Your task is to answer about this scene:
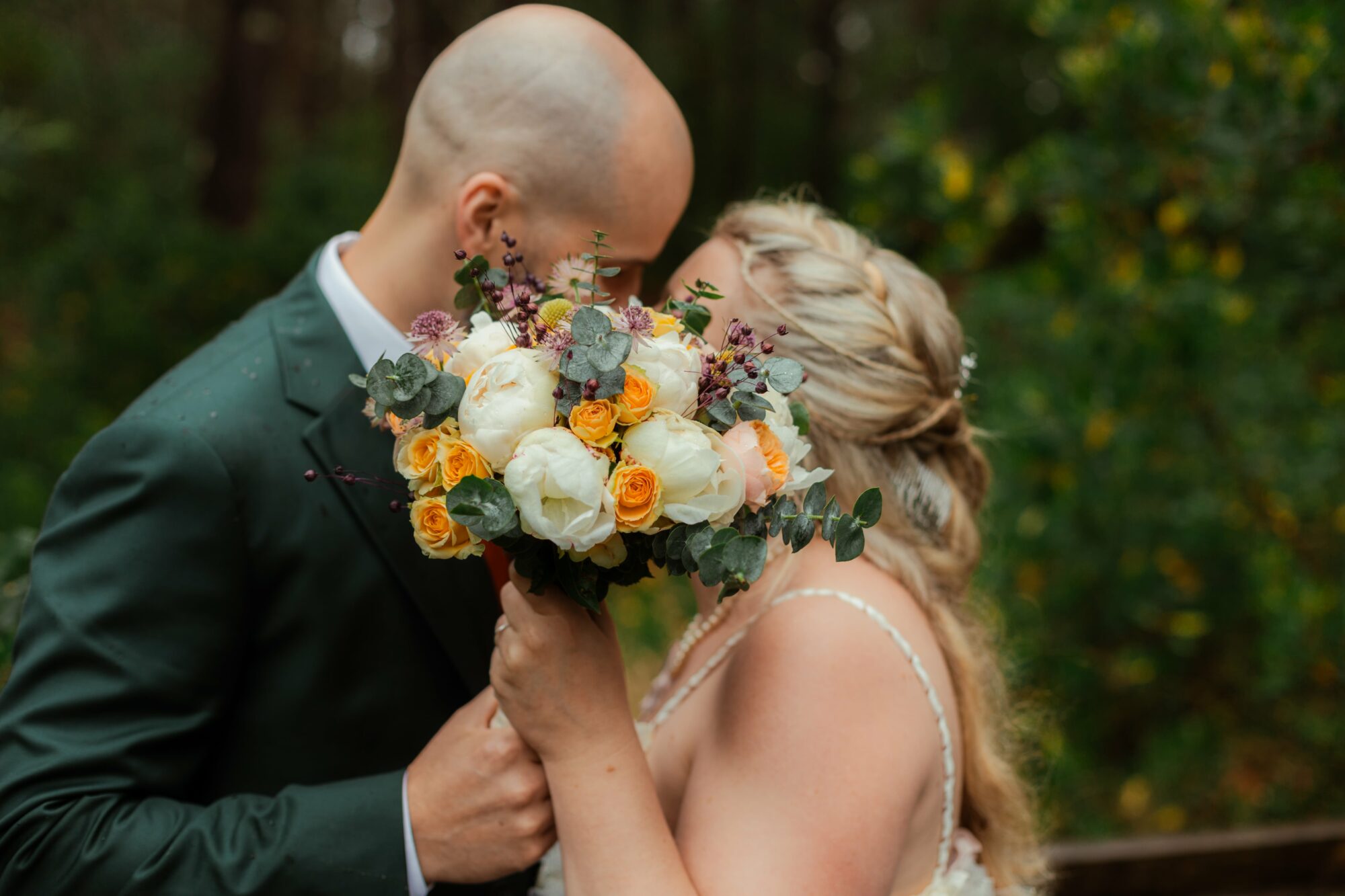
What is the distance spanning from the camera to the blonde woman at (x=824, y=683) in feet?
5.28

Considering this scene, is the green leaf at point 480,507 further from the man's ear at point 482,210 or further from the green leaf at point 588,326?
the man's ear at point 482,210

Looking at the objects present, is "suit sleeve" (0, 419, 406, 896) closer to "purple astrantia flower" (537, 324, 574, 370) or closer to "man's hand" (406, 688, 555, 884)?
"man's hand" (406, 688, 555, 884)

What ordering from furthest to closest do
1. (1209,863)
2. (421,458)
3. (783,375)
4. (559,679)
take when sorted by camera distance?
1. (1209,863)
2. (559,679)
3. (783,375)
4. (421,458)

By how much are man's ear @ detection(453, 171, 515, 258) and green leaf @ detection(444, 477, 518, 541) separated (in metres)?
0.85

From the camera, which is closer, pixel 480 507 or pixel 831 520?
pixel 480 507

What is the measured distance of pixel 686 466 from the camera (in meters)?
1.29

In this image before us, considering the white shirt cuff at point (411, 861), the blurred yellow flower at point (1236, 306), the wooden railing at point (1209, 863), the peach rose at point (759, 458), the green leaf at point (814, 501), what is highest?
the peach rose at point (759, 458)

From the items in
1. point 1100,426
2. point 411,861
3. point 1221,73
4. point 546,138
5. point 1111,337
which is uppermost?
point 546,138

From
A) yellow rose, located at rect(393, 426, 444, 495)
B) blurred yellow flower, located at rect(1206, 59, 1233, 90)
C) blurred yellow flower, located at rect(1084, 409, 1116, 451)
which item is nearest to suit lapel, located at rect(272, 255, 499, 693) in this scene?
yellow rose, located at rect(393, 426, 444, 495)

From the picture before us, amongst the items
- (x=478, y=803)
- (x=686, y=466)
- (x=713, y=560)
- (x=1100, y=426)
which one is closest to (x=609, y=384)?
(x=686, y=466)

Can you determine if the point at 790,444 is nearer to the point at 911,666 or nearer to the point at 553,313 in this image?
the point at 553,313

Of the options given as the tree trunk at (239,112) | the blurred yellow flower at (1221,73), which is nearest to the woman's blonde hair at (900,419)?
the blurred yellow flower at (1221,73)

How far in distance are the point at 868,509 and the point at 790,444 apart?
15cm

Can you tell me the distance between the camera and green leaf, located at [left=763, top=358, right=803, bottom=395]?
1.47 m
